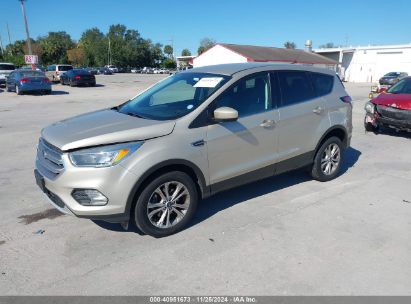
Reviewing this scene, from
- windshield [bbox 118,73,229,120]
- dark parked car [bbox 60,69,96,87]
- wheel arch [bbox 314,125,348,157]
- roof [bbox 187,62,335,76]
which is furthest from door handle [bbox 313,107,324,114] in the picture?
dark parked car [bbox 60,69,96,87]

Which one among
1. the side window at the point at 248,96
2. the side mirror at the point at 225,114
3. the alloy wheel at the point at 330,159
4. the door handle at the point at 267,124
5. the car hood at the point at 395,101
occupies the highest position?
the side window at the point at 248,96

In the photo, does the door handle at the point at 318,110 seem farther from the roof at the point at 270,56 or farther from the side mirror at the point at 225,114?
the roof at the point at 270,56

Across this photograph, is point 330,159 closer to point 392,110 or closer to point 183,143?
point 183,143

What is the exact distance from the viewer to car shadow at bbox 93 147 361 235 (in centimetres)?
414

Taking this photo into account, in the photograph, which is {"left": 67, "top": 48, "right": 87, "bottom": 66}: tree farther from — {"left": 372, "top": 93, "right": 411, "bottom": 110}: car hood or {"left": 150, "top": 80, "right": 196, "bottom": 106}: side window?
{"left": 150, "top": 80, "right": 196, "bottom": 106}: side window

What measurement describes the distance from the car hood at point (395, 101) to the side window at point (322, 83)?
358 centimetres

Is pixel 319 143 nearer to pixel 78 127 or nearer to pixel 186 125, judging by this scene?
pixel 186 125

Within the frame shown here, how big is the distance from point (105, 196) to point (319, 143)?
10.8ft

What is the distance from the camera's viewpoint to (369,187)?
17.6 feet

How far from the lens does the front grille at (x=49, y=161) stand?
350 cm

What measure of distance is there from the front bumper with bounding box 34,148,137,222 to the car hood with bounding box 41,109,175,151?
21 centimetres

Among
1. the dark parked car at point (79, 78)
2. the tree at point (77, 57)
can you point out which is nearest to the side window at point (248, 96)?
the dark parked car at point (79, 78)

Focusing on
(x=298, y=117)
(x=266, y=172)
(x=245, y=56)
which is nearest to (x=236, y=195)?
(x=266, y=172)

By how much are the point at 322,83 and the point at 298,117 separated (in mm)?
937
